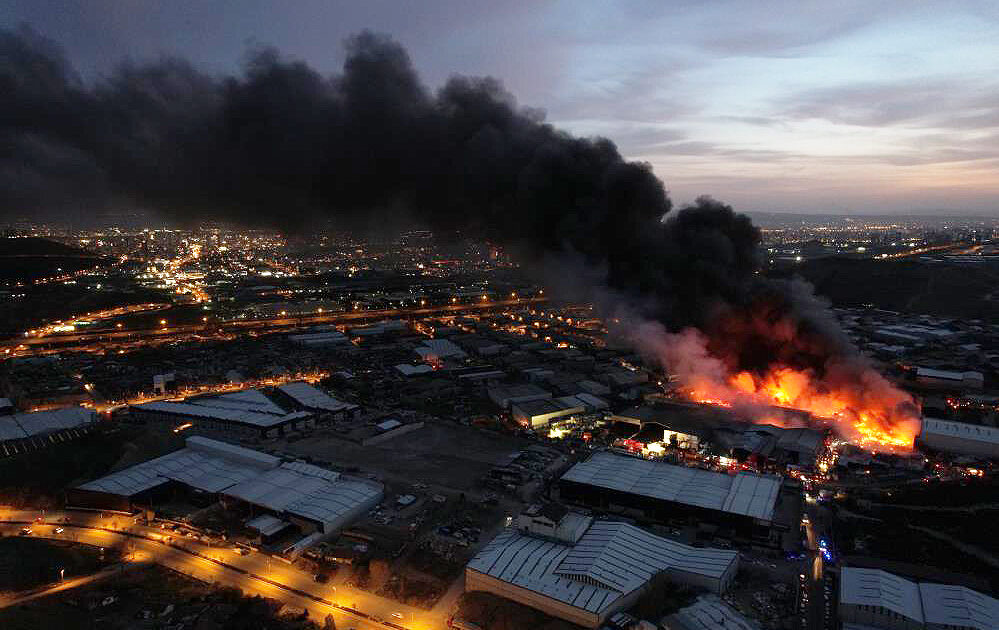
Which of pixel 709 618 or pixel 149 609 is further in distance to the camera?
pixel 149 609

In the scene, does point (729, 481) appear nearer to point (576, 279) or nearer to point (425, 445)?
point (425, 445)

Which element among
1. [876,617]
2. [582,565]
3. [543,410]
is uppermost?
[582,565]

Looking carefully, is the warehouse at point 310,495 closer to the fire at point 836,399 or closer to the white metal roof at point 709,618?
the white metal roof at point 709,618

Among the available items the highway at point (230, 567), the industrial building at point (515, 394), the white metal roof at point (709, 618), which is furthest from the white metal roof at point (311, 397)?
the white metal roof at point (709, 618)

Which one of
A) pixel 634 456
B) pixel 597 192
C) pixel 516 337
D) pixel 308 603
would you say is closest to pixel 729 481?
pixel 634 456

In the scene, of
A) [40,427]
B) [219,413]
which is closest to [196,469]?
[219,413]

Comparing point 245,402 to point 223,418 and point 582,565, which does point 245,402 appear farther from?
point 582,565
